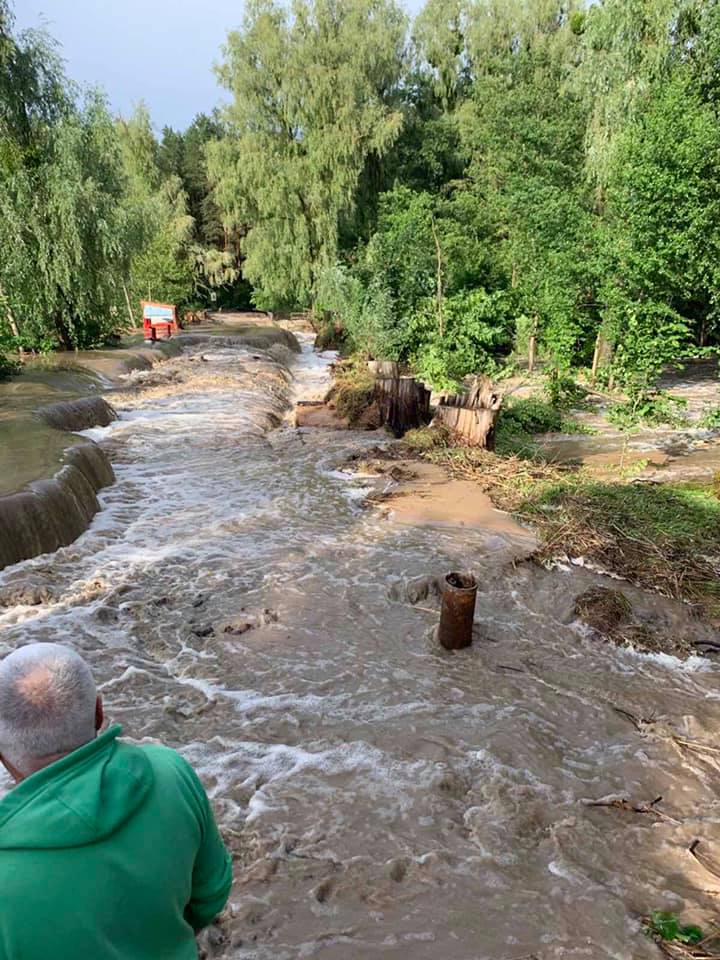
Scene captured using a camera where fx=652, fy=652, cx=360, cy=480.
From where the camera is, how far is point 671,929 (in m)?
2.96

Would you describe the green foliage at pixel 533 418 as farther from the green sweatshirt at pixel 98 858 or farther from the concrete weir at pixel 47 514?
the green sweatshirt at pixel 98 858

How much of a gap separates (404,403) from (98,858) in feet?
36.7

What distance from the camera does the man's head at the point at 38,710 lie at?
1399 mm

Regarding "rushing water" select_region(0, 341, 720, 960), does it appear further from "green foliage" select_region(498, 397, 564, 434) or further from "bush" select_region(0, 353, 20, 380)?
"bush" select_region(0, 353, 20, 380)

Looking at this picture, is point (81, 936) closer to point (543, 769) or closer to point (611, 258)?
point (543, 769)

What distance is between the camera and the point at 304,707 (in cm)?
475

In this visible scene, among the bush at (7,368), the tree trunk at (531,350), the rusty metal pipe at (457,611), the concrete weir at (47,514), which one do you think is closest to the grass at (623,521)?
the rusty metal pipe at (457,611)

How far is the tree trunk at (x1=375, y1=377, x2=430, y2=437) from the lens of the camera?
12.1 m

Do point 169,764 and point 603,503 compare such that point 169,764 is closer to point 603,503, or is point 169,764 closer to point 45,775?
point 45,775

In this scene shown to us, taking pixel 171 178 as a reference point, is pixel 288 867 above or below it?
below

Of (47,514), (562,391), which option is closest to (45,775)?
(47,514)

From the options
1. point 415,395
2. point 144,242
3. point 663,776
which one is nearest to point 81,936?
point 663,776

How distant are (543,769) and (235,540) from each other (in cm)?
453

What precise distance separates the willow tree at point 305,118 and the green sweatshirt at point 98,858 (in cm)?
2223
